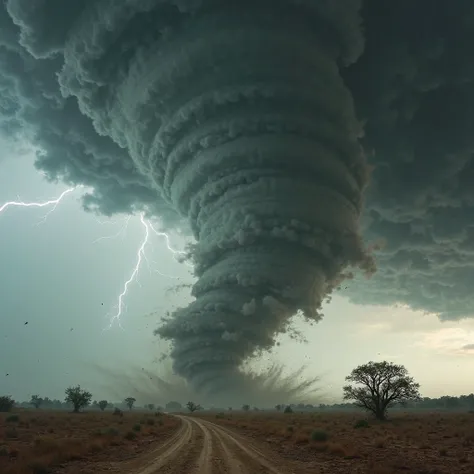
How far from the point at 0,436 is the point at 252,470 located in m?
26.9

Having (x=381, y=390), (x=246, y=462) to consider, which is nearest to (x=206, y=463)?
(x=246, y=462)

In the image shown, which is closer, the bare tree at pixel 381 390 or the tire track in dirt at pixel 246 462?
the tire track in dirt at pixel 246 462

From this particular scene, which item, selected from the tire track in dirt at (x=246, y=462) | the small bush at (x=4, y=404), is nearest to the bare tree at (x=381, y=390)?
the tire track in dirt at (x=246, y=462)

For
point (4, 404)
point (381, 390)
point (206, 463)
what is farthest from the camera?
point (4, 404)

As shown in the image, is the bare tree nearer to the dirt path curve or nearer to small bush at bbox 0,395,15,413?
the dirt path curve

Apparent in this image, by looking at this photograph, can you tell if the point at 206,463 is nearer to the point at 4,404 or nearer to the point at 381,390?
the point at 381,390

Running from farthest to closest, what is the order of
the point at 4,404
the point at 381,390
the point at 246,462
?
the point at 4,404 → the point at 381,390 → the point at 246,462

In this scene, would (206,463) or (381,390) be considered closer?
(206,463)

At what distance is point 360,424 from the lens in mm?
45938

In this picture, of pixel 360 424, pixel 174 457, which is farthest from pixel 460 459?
pixel 360 424

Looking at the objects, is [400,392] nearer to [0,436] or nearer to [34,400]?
[0,436]

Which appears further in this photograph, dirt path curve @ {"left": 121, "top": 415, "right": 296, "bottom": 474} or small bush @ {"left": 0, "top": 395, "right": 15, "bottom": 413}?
small bush @ {"left": 0, "top": 395, "right": 15, "bottom": 413}

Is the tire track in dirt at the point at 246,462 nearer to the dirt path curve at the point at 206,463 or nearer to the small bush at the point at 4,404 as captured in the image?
the dirt path curve at the point at 206,463

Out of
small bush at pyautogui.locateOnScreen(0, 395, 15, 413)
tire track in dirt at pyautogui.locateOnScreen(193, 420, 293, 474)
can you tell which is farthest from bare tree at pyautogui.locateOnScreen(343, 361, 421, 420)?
small bush at pyautogui.locateOnScreen(0, 395, 15, 413)
